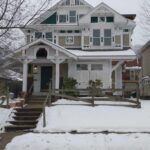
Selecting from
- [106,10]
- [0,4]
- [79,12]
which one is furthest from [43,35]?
[0,4]

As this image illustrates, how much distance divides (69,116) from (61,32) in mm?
14417

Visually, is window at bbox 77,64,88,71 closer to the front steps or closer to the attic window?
the attic window

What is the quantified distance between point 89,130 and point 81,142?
239 centimetres

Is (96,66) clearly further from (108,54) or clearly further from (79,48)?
(79,48)

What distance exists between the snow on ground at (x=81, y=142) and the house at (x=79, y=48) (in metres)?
13.1

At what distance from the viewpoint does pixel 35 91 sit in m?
29.3

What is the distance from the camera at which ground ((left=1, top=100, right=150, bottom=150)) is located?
12859 mm

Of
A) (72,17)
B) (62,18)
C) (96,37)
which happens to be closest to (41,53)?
(62,18)

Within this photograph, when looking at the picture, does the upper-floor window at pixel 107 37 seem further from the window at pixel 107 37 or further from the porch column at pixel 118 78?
the porch column at pixel 118 78

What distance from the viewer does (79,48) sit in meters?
30.9

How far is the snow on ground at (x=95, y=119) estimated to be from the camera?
15.8m

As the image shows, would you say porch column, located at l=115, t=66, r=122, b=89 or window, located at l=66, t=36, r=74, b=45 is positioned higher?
window, located at l=66, t=36, r=74, b=45

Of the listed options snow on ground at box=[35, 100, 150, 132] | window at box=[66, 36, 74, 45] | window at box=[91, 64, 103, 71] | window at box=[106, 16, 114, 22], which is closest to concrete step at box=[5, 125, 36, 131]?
snow on ground at box=[35, 100, 150, 132]

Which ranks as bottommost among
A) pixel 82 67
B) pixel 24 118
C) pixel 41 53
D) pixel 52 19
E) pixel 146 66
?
pixel 24 118
